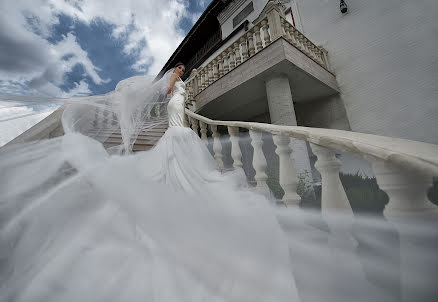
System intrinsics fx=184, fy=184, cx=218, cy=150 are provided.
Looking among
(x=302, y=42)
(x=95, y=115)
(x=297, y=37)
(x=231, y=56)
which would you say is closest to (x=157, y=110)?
(x=95, y=115)

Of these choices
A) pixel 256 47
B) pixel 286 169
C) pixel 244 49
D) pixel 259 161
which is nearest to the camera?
pixel 286 169

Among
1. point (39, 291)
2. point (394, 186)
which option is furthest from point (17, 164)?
point (394, 186)

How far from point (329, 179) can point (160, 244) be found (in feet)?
2.83

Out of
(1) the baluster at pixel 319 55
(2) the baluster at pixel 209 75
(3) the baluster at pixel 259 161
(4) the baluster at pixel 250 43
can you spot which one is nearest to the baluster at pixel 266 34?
(4) the baluster at pixel 250 43

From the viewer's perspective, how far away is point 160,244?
2.81ft

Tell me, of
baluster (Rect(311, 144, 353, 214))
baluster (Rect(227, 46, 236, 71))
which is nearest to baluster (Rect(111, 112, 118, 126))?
baluster (Rect(311, 144, 353, 214))

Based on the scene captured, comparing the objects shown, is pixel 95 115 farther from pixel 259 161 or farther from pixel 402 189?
pixel 402 189

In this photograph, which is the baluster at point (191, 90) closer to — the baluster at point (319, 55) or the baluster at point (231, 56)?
the baluster at point (231, 56)

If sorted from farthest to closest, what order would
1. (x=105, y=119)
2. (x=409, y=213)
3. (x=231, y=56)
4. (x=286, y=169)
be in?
(x=231, y=56) < (x=105, y=119) < (x=286, y=169) < (x=409, y=213)

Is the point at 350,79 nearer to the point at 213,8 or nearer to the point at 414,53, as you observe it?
the point at 414,53

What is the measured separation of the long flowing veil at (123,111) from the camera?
5.91 ft

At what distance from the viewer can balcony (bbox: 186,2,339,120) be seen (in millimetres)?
3869

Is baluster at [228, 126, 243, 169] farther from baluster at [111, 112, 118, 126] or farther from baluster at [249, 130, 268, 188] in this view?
baluster at [111, 112, 118, 126]

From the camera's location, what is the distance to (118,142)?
2082mm
